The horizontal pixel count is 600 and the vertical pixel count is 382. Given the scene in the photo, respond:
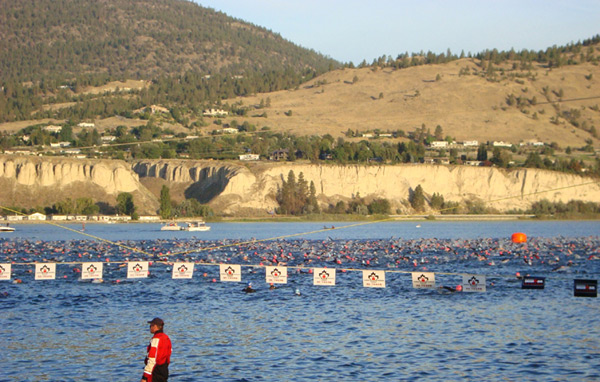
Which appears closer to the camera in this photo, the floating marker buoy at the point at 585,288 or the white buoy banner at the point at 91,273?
the floating marker buoy at the point at 585,288

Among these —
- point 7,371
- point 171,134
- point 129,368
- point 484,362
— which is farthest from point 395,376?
point 171,134

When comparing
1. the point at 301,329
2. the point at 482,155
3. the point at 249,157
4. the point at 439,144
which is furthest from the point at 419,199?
the point at 301,329

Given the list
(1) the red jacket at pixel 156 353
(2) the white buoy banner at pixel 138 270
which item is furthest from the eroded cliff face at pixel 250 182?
(1) the red jacket at pixel 156 353

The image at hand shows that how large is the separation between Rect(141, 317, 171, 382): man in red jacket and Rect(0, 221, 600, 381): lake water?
3737 mm

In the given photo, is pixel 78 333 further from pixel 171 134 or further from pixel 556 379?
pixel 171 134

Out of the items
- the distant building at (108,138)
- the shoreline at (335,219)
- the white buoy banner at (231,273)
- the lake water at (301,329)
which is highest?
the distant building at (108,138)

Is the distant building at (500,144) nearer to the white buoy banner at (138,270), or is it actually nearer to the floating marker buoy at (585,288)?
the white buoy banner at (138,270)

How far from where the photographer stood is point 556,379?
20.7 metres

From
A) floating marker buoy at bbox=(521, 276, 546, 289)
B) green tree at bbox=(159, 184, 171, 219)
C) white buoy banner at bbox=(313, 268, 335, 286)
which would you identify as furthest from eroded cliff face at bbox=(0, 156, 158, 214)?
floating marker buoy at bbox=(521, 276, 546, 289)

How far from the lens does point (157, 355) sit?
55.1 ft

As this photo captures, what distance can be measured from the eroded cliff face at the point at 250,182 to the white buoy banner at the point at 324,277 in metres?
95.4

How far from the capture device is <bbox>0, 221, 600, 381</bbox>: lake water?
2167 cm

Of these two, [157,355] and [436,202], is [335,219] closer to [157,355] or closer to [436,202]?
[436,202]

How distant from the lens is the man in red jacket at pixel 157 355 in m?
16.8
